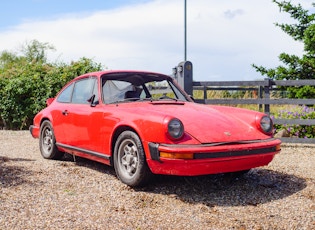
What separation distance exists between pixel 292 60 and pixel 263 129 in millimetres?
10100

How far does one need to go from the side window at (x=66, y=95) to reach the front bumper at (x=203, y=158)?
2554 millimetres

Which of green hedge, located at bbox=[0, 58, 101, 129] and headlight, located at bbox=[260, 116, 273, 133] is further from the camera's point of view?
green hedge, located at bbox=[0, 58, 101, 129]

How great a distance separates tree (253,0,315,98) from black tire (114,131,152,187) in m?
9.47

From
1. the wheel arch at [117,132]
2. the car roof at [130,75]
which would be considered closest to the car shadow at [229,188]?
the wheel arch at [117,132]

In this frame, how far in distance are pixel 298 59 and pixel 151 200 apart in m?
11.4

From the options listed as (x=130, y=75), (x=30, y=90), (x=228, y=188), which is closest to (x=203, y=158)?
(x=228, y=188)

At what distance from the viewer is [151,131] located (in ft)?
16.1

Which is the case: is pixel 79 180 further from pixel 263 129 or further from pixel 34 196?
pixel 263 129

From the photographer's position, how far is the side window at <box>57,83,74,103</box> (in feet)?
23.0

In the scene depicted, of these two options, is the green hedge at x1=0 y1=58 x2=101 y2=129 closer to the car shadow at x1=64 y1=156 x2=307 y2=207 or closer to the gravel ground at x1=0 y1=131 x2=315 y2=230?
the gravel ground at x1=0 y1=131 x2=315 y2=230

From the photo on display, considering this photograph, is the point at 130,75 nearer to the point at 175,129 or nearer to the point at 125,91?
the point at 125,91


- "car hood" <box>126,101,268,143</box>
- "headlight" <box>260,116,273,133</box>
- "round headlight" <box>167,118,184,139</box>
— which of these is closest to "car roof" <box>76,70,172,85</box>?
"car hood" <box>126,101,268,143</box>

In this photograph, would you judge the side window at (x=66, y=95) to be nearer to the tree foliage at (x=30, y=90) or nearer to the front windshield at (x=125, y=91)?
the front windshield at (x=125, y=91)

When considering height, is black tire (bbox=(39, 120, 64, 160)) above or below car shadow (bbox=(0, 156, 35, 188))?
above
